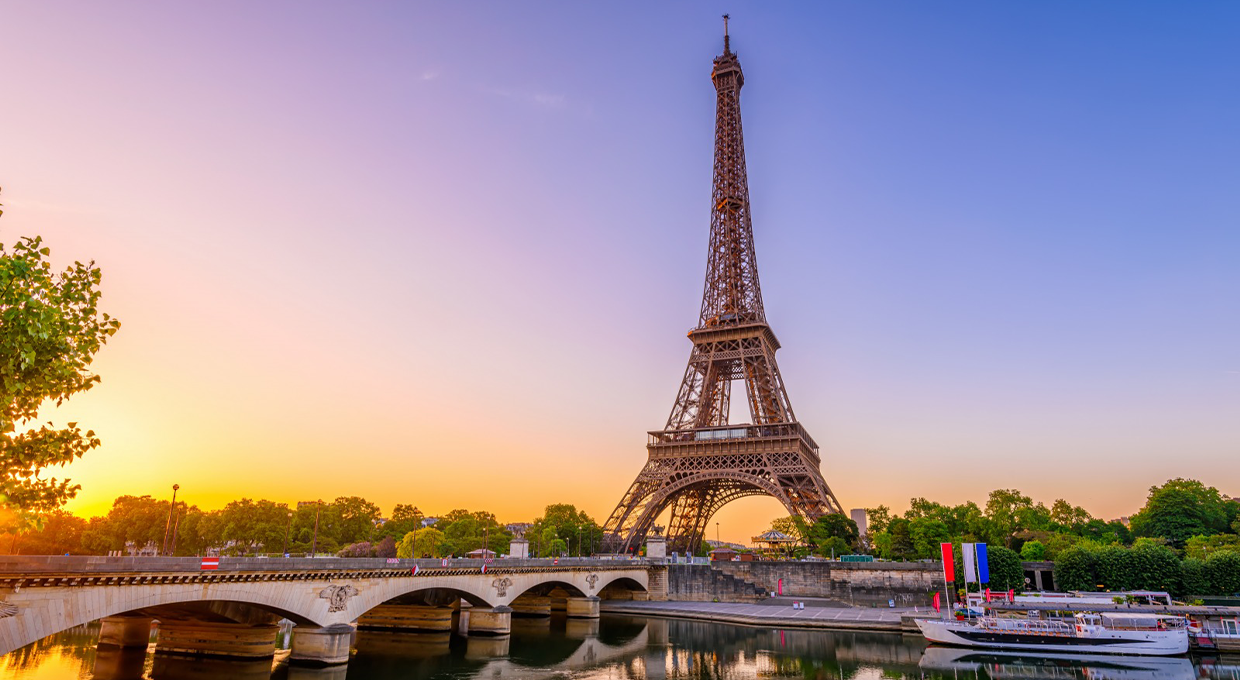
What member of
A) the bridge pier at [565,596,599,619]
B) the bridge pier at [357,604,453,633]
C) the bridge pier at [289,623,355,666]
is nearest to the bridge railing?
the bridge pier at [289,623,355,666]

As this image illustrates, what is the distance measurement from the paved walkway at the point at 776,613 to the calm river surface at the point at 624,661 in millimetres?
2373

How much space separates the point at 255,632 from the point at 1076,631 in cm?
4077

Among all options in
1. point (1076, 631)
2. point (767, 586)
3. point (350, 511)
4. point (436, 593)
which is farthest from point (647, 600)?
point (350, 511)

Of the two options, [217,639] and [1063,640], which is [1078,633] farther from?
[217,639]

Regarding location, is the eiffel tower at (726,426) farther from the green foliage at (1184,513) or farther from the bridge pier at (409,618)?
the green foliage at (1184,513)

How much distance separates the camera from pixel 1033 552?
194ft

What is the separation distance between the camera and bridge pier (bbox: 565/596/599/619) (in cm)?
5131

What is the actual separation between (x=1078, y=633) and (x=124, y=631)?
4714cm

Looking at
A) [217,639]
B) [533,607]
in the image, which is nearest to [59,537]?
[533,607]

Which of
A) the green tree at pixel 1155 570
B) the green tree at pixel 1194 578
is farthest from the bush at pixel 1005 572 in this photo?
the green tree at pixel 1194 578

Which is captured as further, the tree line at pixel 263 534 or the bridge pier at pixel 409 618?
the tree line at pixel 263 534

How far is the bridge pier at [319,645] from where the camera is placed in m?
29.3

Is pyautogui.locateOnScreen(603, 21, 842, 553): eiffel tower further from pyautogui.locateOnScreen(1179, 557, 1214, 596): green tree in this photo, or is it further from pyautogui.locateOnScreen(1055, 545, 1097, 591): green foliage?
pyautogui.locateOnScreen(1179, 557, 1214, 596): green tree

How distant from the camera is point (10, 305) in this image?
12070 mm
